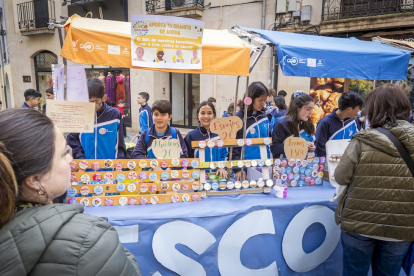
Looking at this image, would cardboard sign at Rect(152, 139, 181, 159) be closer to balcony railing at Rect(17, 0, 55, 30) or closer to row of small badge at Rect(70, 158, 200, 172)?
row of small badge at Rect(70, 158, 200, 172)

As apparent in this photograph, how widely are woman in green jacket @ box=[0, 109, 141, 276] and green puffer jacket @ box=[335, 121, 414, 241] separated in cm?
157

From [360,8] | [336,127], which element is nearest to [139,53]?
[336,127]

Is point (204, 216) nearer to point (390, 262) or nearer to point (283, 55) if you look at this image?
point (390, 262)

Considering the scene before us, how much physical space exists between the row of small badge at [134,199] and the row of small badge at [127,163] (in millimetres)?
226

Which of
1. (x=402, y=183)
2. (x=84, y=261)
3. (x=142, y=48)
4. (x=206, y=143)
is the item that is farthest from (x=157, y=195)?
(x=402, y=183)

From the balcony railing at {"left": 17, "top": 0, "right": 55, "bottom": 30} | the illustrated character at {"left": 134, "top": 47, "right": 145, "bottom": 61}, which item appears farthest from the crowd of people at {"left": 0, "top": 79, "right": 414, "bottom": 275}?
the balcony railing at {"left": 17, "top": 0, "right": 55, "bottom": 30}

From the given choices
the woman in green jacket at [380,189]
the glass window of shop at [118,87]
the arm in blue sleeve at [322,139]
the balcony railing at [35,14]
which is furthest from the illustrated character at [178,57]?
the balcony railing at [35,14]

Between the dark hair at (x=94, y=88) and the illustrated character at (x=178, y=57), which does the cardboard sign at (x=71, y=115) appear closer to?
the dark hair at (x=94, y=88)

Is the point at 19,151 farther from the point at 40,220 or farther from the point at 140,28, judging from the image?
the point at 140,28

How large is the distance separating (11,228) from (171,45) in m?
1.92

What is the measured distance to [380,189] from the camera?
5.92ft

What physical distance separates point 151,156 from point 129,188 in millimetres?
631

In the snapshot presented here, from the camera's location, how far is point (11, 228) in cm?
78

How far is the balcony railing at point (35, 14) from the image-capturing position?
45.3 ft
